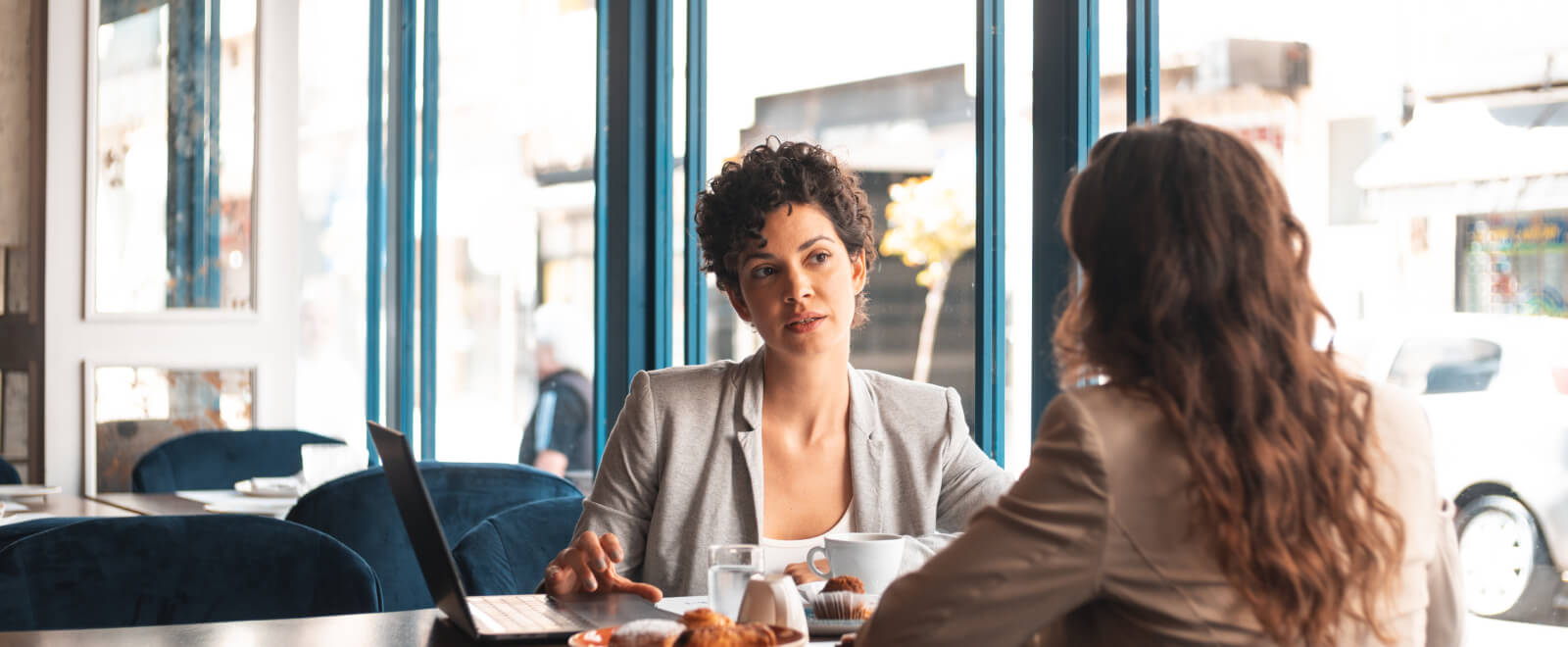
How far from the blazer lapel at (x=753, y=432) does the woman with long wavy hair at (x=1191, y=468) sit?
0.86m

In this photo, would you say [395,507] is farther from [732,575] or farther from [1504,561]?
[1504,561]

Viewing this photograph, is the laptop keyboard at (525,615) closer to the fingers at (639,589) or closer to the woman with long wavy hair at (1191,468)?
the fingers at (639,589)

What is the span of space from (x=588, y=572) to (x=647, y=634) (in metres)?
0.46

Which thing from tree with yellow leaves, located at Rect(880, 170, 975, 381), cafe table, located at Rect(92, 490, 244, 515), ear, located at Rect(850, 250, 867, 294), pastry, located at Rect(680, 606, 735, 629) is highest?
tree with yellow leaves, located at Rect(880, 170, 975, 381)

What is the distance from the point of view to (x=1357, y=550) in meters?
1.00

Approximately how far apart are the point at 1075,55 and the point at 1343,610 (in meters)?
1.41

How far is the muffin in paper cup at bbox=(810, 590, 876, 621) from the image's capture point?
138cm

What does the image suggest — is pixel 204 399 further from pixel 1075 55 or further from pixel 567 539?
pixel 1075 55

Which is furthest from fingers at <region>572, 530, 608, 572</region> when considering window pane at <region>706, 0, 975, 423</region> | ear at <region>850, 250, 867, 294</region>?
window pane at <region>706, 0, 975, 423</region>

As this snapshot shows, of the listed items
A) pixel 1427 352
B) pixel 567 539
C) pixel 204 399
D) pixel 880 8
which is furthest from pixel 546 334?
pixel 1427 352

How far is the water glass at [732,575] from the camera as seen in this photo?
4.43 ft

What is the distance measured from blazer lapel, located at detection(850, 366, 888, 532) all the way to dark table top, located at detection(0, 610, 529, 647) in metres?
0.61

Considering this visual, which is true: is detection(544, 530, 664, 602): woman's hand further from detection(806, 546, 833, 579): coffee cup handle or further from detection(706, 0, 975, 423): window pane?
detection(706, 0, 975, 423): window pane

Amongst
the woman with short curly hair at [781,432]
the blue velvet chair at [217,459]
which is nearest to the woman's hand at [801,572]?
the woman with short curly hair at [781,432]
